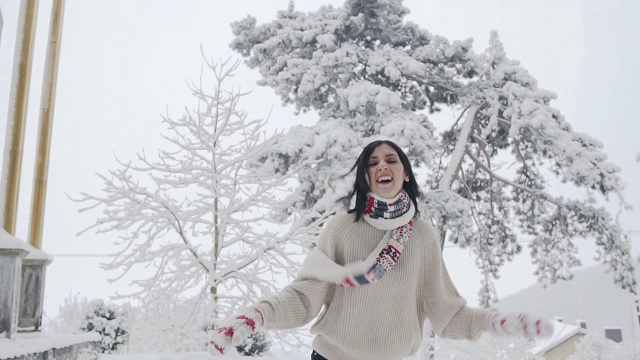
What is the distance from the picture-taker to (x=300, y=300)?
1.52 meters

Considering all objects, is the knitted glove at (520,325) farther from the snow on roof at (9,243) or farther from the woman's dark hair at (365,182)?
the snow on roof at (9,243)

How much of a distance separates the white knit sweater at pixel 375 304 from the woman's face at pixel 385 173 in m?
0.10

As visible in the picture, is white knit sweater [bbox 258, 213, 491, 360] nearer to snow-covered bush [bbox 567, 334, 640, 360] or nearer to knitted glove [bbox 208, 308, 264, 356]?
knitted glove [bbox 208, 308, 264, 356]

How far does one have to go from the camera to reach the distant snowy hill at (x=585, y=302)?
8.90 m

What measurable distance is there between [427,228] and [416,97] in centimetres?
731

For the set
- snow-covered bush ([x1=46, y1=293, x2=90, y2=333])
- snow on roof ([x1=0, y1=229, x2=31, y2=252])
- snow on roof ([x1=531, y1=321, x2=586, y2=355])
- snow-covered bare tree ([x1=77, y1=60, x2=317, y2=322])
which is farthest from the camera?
snow-covered bush ([x1=46, y1=293, x2=90, y2=333])

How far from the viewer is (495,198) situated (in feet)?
29.5

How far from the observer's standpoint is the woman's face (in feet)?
5.27

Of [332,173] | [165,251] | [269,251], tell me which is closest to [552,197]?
[332,173]

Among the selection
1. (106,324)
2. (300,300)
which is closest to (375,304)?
(300,300)

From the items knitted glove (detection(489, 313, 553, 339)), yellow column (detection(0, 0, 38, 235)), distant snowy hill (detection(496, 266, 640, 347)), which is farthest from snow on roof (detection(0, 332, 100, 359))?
distant snowy hill (detection(496, 266, 640, 347))

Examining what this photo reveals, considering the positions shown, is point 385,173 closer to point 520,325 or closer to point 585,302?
point 520,325

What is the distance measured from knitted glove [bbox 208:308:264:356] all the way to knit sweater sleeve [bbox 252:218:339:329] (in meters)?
0.07

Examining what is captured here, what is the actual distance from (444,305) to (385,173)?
0.38 meters
